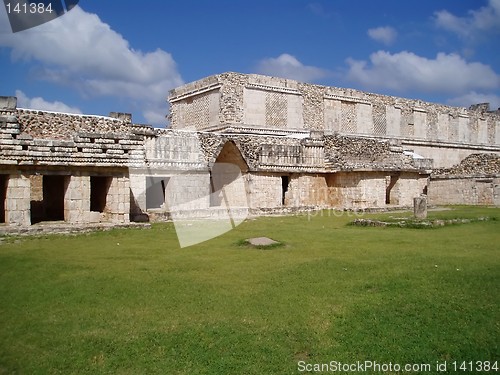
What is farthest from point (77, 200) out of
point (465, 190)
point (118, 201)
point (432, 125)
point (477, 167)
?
point (432, 125)

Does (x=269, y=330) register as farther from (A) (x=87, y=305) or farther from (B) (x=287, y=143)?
(B) (x=287, y=143)

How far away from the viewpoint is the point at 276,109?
29609 millimetres

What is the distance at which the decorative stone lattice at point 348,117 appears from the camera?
109ft

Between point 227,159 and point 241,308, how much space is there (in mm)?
17151

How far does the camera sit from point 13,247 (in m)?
11.4

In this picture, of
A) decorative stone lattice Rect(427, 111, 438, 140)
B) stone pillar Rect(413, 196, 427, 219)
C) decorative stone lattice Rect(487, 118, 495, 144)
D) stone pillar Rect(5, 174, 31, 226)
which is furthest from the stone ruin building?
decorative stone lattice Rect(487, 118, 495, 144)

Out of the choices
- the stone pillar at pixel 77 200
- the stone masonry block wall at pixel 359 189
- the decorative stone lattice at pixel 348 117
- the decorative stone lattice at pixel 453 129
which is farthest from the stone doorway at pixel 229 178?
the decorative stone lattice at pixel 453 129

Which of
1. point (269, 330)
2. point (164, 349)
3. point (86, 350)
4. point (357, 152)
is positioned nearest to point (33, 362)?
point (86, 350)

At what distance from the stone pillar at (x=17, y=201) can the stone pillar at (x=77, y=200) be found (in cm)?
119

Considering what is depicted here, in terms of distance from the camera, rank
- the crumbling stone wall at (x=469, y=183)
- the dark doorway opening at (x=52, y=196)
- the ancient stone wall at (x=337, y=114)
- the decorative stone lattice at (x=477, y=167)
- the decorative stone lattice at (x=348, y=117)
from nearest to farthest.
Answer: the dark doorway opening at (x=52, y=196), the crumbling stone wall at (x=469, y=183), the ancient stone wall at (x=337, y=114), the decorative stone lattice at (x=477, y=167), the decorative stone lattice at (x=348, y=117)

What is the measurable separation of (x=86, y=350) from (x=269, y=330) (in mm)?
2181

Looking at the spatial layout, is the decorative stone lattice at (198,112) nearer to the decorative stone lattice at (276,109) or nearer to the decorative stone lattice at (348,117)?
the decorative stone lattice at (276,109)

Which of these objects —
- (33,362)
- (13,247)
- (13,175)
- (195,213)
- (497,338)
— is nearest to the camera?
(33,362)

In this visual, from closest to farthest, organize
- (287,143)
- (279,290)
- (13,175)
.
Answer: (279,290)
(13,175)
(287,143)
